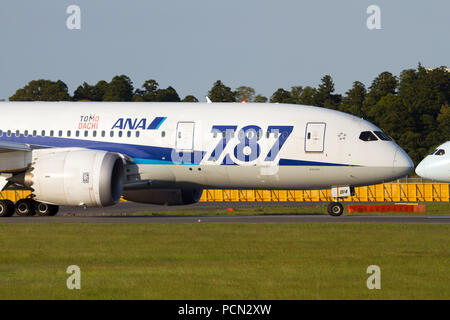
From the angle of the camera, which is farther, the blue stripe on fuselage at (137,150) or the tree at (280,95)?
the tree at (280,95)

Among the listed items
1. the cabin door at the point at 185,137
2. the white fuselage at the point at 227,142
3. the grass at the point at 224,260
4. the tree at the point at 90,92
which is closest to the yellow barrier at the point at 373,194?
the white fuselage at the point at 227,142

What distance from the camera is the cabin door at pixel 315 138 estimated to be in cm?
3438

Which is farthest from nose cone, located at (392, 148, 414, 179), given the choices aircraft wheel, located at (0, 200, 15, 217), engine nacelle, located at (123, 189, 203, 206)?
aircraft wheel, located at (0, 200, 15, 217)

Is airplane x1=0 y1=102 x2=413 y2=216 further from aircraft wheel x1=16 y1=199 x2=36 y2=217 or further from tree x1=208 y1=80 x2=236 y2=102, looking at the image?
tree x1=208 y1=80 x2=236 y2=102

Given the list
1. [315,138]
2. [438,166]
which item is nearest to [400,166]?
[315,138]

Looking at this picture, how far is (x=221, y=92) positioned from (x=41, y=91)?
31.9 metres

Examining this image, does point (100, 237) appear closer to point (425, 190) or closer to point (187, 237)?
point (187, 237)

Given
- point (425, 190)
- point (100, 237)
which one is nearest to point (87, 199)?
point (100, 237)

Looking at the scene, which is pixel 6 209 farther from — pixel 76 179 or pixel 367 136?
pixel 367 136

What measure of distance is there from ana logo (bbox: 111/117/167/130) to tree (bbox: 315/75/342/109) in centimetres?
10858

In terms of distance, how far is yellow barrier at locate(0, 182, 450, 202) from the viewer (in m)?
64.1

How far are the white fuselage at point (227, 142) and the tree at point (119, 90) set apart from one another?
346 ft

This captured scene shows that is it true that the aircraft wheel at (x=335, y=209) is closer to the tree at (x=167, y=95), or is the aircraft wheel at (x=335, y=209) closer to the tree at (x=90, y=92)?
the tree at (x=167, y=95)
